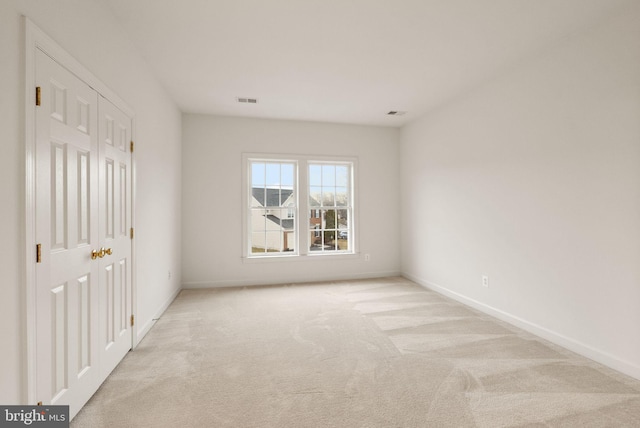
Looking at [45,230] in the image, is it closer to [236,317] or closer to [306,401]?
[306,401]

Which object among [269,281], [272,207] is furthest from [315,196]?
[269,281]

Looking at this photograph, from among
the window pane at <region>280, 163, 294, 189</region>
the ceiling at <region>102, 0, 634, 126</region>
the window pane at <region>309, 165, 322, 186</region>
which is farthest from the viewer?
the window pane at <region>309, 165, 322, 186</region>

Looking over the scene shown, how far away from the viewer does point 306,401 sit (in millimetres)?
2080

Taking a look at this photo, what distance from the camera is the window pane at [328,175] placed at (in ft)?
18.5

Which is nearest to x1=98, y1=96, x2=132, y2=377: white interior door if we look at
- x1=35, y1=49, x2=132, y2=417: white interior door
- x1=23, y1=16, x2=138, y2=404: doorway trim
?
x1=35, y1=49, x2=132, y2=417: white interior door

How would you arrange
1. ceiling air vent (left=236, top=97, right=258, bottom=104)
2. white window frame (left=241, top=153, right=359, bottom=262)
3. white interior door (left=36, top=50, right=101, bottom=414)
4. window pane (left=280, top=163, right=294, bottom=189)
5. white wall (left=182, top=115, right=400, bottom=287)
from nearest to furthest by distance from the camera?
white interior door (left=36, top=50, right=101, bottom=414) → ceiling air vent (left=236, top=97, right=258, bottom=104) → white wall (left=182, top=115, right=400, bottom=287) → white window frame (left=241, top=153, right=359, bottom=262) → window pane (left=280, top=163, right=294, bottom=189)

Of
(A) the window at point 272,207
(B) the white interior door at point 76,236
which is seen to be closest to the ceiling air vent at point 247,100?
(A) the window at point 272,207

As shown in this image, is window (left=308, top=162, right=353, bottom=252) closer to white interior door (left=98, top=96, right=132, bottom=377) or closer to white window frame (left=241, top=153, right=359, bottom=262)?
white window frame (left=241, top=153, right=359, bottom=262)

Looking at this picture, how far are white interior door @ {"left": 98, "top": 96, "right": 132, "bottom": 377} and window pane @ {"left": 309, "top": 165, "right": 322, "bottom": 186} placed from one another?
3.17 m

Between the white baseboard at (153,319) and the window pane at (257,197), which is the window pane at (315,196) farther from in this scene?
the white baseboard at (153,319)

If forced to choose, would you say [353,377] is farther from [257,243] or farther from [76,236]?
[257,243]

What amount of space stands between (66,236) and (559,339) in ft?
13.1

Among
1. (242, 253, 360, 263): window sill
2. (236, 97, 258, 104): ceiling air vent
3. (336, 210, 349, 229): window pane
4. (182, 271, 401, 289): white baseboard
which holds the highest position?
(236, 97, 258, 104): ceiling air vent

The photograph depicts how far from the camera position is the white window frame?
5195mm
